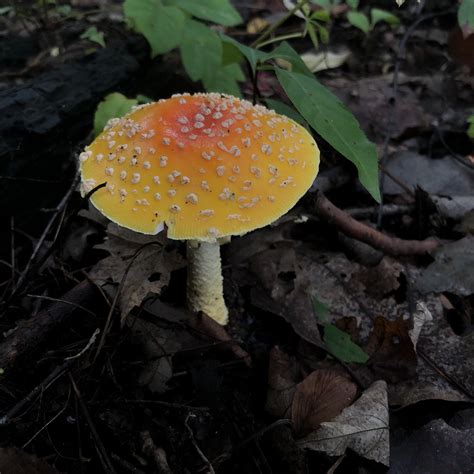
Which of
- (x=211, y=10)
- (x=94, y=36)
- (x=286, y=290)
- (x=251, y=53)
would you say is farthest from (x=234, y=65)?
(x=286, y=290)

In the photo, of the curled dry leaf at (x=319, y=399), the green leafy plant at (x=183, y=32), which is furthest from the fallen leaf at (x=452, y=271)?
the green leafy plant at (x=183, y=32)

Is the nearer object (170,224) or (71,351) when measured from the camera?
(170,224)

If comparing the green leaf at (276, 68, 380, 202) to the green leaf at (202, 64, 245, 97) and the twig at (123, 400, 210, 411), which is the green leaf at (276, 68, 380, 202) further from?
the twig at (123, 400, 210, 411)

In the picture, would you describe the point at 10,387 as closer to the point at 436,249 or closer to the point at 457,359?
the point at 457,359

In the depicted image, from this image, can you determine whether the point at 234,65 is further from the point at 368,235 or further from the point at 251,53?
the point at 368,235

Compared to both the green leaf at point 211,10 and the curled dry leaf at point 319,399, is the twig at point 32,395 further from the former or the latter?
the green leaf at point 211,10

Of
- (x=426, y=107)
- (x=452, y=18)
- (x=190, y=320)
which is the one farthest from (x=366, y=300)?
(x=452, y=18)
